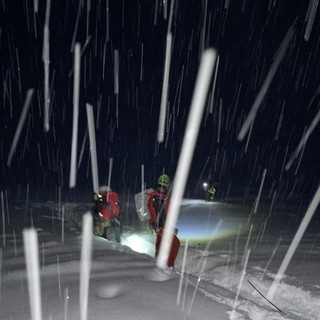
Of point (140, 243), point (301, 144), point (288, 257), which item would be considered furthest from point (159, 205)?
point (301, 144)

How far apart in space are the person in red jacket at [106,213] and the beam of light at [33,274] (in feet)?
4.60

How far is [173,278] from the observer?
475cm

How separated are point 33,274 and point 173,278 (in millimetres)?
1791

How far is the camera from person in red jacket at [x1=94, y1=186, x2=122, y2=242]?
324 inches

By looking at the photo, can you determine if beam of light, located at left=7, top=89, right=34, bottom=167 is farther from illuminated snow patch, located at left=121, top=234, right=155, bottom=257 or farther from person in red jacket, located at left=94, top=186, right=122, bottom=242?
person in red jacket, located at left=94, top=186, right=122, bottom=242

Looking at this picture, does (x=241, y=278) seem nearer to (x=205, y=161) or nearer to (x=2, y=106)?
(x=205, y=161)

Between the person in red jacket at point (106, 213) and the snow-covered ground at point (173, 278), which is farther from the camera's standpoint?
the person in red jacket at point (106, 213)

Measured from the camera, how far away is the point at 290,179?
51562mm

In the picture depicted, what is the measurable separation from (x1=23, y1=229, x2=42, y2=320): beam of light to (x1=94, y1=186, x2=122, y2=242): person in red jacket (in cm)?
140

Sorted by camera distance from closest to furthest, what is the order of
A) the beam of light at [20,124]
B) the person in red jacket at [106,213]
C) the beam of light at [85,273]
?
the beam of light at [85,273] < the person in red jacket at [106,213] < the beam of light at [20,124]

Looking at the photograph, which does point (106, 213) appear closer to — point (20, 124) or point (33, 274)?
point (33, 274)

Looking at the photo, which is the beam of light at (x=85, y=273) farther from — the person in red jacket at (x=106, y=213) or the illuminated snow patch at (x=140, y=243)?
the illuminated snow patch at (x=140, y=243)

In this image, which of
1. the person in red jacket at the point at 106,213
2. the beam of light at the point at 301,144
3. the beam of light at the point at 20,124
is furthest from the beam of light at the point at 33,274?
the beam of light at the point at 301,144

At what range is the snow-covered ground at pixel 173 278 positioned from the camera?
3.77m
